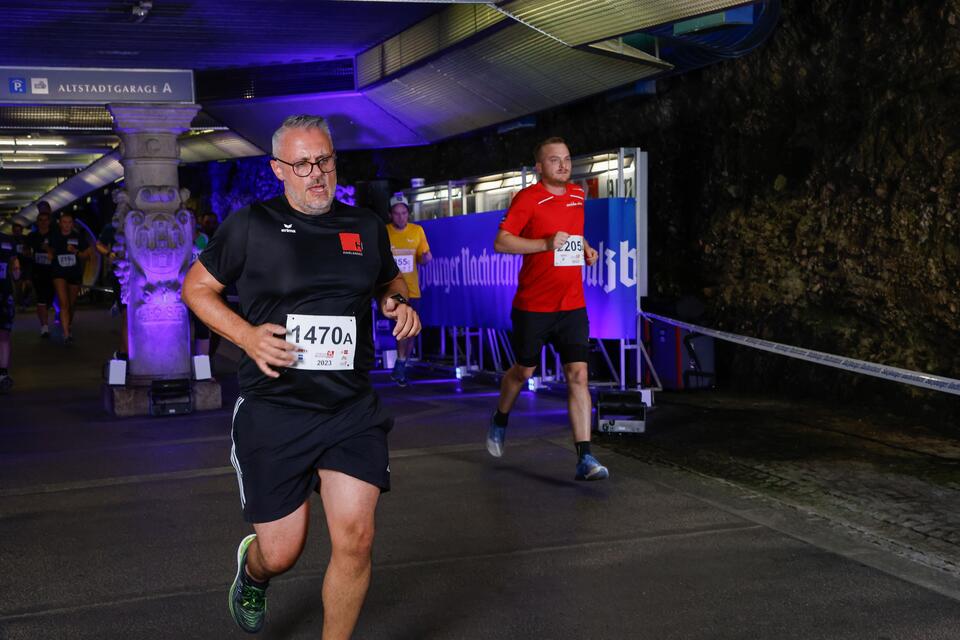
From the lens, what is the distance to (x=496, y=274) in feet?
39.1

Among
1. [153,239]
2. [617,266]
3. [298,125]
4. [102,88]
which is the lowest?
[617,266]

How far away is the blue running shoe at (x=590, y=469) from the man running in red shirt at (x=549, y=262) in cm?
54

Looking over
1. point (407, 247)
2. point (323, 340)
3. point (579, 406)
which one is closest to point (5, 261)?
point (407, 247)

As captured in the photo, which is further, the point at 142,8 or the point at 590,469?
the point at 142,8

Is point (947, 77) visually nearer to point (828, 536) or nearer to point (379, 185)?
→ point (828, 536)

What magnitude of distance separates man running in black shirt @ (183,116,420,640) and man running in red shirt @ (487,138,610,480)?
3421 millimetres

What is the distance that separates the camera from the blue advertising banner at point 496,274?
1012cm

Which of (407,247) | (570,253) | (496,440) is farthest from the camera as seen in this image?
(407,247)

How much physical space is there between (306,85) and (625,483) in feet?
32.6

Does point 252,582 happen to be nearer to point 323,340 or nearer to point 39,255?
point 323,340

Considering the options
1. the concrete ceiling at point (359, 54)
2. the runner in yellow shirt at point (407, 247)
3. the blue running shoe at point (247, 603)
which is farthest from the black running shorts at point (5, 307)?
the blue running shoe at point (247, 603)

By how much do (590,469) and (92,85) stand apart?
22.0 ft

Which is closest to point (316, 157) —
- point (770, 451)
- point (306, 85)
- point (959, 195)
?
point (770, 451)

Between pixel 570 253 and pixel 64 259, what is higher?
pixel 64 259
